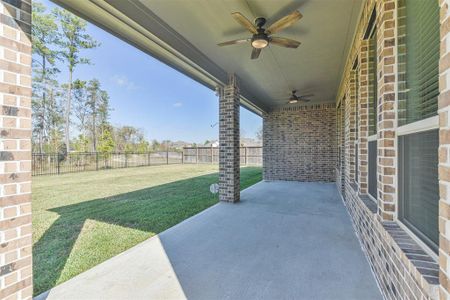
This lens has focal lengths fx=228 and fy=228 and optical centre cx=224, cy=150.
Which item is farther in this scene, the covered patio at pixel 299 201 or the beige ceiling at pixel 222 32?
the beige ceiling at pixel 222 32

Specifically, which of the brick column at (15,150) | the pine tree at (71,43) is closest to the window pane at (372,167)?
the brick column at (15,150)

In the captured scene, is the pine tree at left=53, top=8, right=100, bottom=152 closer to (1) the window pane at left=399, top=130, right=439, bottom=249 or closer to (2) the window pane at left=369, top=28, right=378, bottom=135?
(2) the window pane at left=369, top=28, right=378, bottom=135

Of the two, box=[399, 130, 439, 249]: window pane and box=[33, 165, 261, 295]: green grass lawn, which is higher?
box=[399, 130, 439, 249]: window pane

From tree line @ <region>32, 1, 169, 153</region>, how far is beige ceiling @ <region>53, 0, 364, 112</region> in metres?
12.0

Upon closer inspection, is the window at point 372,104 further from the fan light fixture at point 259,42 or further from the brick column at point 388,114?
the fan light fixture at point 259,42

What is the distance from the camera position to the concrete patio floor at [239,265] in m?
2.05

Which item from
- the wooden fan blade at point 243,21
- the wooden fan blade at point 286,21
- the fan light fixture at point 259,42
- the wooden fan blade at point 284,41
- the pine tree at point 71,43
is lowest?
the fan light fixture at point 259,42

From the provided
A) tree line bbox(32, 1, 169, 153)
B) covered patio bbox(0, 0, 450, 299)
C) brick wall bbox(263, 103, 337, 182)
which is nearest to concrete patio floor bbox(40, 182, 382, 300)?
covered patio bbox(0, 0, 450, 299)

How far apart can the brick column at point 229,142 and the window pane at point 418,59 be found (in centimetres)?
375

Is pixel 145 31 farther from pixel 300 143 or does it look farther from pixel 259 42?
pixel 300 143

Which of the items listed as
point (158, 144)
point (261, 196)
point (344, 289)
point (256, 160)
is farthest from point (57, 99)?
point (344, 289)

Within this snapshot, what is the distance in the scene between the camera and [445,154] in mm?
957

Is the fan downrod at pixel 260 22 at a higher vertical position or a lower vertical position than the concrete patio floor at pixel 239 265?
higher

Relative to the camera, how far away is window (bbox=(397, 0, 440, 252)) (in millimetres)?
1356
